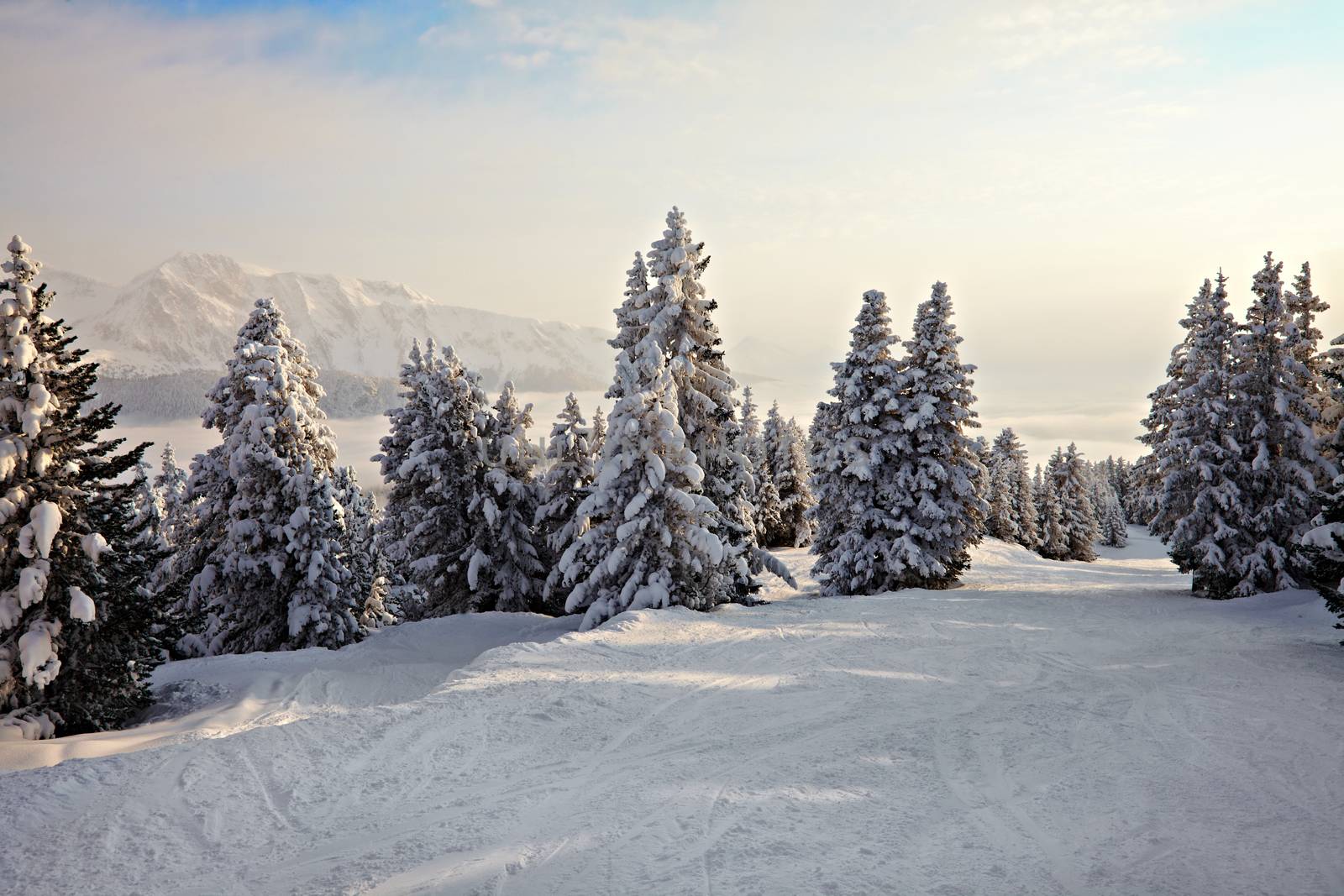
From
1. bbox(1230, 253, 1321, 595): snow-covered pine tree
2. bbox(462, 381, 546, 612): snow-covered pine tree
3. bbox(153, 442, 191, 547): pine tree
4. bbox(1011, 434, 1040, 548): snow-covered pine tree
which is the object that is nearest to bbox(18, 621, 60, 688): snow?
bbox(462, 381, 546, 612): snow-covered pine tree

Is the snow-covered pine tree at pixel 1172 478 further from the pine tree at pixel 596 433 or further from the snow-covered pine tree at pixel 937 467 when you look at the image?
the pine tree at pixel 596 433

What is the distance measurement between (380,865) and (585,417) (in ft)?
81.6

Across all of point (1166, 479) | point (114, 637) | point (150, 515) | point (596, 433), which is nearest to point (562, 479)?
point (596, 433)

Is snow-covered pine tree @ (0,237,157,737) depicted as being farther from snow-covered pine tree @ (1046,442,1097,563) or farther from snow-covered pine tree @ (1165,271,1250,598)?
snow-covered pine tree @ (1046,442,1097,563)

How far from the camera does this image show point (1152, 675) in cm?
1253

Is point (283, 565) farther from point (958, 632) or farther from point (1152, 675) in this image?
point (1152, 675)

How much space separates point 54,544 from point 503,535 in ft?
49.0

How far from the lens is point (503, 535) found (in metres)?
27.5

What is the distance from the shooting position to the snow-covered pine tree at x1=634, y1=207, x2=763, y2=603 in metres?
20.6

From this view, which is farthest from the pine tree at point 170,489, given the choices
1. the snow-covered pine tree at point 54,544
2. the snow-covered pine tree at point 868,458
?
the snow-covered pine tree at point 868,458

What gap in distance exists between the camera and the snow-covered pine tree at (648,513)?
1788 centimetres

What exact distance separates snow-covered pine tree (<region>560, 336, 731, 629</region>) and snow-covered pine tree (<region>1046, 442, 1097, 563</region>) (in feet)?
180

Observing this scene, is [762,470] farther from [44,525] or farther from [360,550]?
[44,525]

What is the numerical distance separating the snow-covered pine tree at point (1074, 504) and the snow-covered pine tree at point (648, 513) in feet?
180
